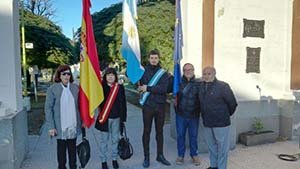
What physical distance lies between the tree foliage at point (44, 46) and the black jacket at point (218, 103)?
13415 millimetres

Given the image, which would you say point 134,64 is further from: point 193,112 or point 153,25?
point 153,25

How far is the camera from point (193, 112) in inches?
195

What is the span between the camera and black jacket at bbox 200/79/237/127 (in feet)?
14.0

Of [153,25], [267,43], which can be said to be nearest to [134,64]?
[267,43]

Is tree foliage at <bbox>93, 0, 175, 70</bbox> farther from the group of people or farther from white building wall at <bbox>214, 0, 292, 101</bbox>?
the group of people

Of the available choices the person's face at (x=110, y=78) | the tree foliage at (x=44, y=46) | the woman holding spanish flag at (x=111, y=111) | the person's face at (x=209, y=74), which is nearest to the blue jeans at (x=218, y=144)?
the person's face at (x=209, y=74)

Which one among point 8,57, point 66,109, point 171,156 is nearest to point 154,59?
point 66,109

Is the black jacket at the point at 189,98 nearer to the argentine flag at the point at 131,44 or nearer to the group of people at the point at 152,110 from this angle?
the group of people at the point at 152,110

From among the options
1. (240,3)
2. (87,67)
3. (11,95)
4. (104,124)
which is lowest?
(104,124)

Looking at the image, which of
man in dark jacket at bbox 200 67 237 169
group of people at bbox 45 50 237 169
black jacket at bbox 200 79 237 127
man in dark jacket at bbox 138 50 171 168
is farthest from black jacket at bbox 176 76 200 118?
black jacket at bbox 200 79 237 127

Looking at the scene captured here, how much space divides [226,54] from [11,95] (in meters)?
3.88

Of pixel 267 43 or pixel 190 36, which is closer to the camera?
pixel 190 36

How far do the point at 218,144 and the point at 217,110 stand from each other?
0.50 metres

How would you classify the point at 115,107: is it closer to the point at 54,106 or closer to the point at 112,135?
the point at 112,135
